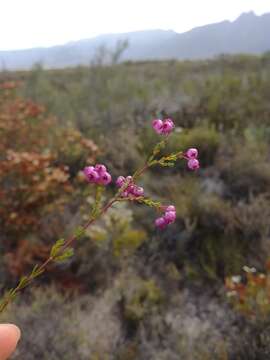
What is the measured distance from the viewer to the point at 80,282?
11.5ft

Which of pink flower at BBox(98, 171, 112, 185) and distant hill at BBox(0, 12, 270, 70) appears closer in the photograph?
pink flower at BBox(98, 171, 112, 185)

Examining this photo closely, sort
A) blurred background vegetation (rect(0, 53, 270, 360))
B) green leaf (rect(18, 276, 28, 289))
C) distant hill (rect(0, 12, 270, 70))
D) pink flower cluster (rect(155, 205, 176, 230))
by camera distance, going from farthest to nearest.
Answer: distant hill (rect(0, 12, 270, 70))
blurred background vegetation (rect(0, 53, 270, 360))
pink flower cluster (rect(155, 205, 176, 230))
green leaf (rect(18, 276, 28, 289))

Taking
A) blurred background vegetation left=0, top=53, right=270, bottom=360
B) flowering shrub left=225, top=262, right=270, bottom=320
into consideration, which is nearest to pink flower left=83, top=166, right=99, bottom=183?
blurred background vegetation left=0, top=53, right=270, bottom=360

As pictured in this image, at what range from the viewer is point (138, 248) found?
389cm

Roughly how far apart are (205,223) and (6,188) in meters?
1.72

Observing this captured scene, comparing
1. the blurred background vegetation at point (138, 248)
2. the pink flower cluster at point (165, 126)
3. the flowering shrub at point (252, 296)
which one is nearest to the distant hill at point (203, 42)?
the blurred background vegetation at point (138, 248)

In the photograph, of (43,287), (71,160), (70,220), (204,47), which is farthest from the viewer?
(204,47)

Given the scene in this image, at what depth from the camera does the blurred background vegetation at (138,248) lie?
2.80 meters

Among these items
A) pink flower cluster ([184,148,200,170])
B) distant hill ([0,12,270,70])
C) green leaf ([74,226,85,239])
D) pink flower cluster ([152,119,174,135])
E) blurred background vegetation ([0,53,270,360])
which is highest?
pink flower cluster ([152,119,174,135])

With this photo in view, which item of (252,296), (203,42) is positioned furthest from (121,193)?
(203,42)

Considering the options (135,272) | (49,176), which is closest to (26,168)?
(49,176)

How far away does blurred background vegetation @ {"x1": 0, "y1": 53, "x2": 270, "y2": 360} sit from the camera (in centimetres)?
280

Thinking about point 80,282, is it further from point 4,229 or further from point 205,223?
point 205,223

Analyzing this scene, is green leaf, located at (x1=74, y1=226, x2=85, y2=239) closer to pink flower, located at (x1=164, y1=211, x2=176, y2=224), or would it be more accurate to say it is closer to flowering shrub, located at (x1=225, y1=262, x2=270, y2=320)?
pink flower, located at (x1=164, y1=211, x2=176, y2=224)
